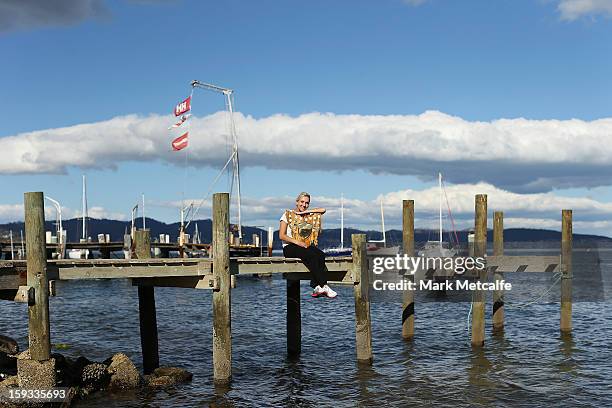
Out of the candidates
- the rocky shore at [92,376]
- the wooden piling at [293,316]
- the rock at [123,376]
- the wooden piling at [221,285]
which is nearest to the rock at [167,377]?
the rocky shore at [92,376]

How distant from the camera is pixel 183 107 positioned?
46375mm

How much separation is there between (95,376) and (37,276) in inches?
123

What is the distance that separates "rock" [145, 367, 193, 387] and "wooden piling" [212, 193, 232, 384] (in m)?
1.57

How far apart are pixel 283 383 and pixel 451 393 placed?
366cm

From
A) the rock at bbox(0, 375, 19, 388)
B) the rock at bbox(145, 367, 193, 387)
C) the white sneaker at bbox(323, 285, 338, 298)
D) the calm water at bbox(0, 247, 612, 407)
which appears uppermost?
the white sneaker at bbox(323, 285, 338, 298)

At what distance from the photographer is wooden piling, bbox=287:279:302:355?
58.4ft

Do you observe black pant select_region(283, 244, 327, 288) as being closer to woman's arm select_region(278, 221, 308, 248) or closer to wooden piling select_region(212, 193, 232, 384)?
woman's arm select_region(278, 221, 308, 248)

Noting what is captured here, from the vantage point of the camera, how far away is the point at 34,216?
12.2 metres

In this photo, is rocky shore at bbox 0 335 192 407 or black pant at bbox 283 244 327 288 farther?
black pant at bbox 283 244 327 288

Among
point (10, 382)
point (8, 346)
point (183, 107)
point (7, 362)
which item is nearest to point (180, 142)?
point (183, 107)

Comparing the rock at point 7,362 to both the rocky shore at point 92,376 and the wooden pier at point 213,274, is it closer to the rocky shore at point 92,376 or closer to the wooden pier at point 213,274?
the rocky shore at point 92,376

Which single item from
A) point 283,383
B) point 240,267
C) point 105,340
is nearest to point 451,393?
point 283,383

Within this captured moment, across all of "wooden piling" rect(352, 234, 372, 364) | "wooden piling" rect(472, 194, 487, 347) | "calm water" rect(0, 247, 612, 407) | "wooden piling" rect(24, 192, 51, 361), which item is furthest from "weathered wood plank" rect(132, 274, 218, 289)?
"wooden piling" rect(472, 194, 487, 347)

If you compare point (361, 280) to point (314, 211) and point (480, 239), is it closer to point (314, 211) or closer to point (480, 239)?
point (314, 211)
